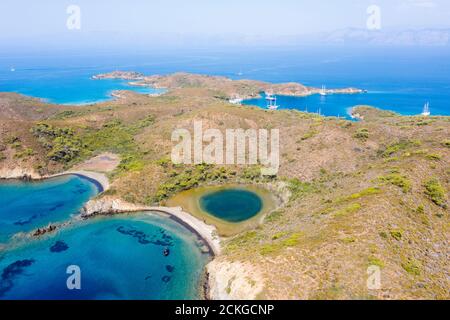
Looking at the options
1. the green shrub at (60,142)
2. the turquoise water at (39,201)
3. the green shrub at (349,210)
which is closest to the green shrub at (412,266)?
the green shrub at (349,210)

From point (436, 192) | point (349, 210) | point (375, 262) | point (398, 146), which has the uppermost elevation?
point (398, 146)

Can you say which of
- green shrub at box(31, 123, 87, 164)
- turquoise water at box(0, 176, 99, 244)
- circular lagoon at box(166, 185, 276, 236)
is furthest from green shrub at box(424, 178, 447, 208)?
green shrub at box(31, 123, 87, 164)

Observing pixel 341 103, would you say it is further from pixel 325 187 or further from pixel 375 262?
pixel 375 262

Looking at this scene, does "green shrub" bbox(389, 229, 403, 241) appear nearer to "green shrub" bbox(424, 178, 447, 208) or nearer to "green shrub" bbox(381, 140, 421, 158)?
"green shrub" bbox(424, 178, 447, 208)

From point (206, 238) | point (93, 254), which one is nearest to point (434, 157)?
point (206, 238)

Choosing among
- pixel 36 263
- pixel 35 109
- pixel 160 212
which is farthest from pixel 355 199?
pixel 35 109

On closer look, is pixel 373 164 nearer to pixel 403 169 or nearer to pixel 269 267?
pixel 403 169
